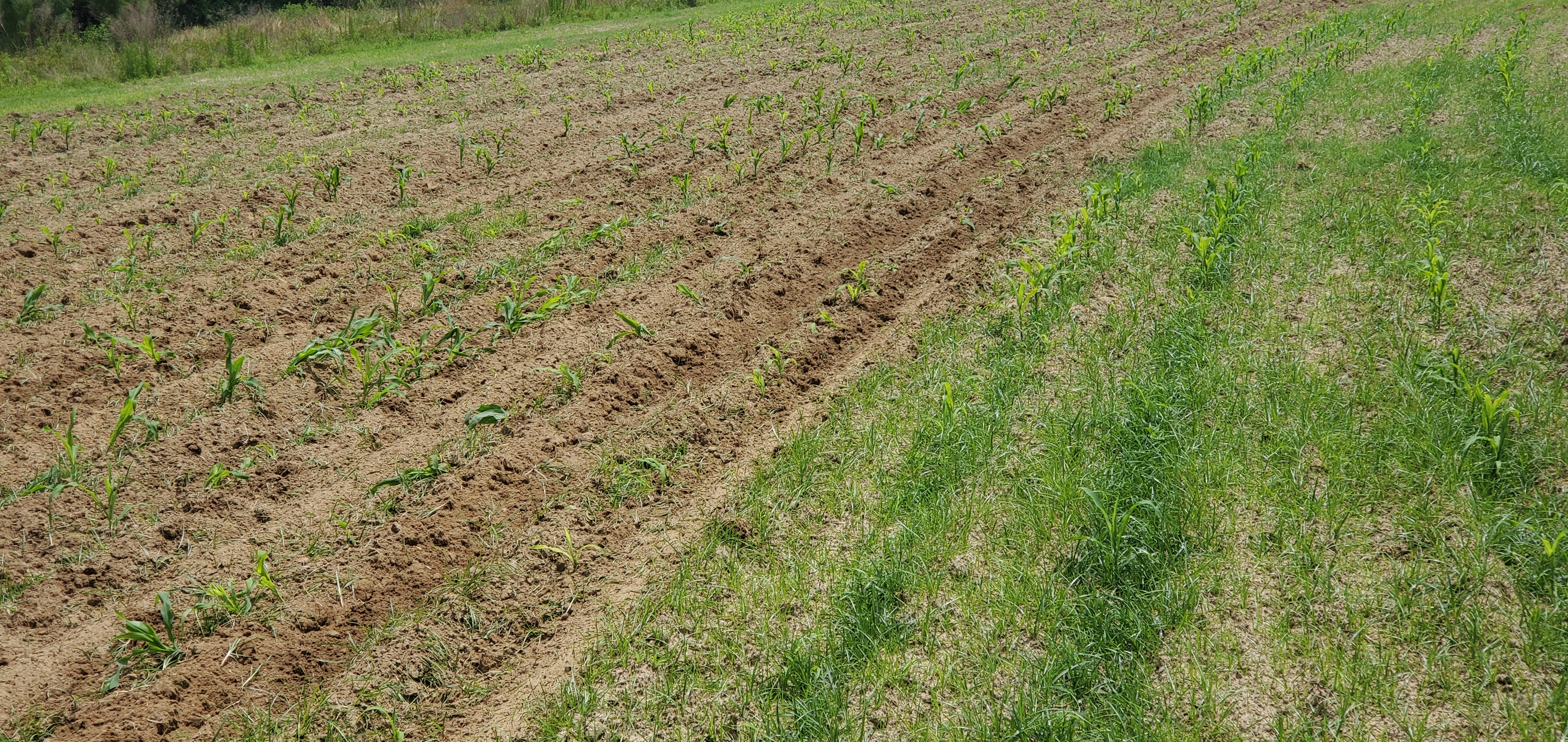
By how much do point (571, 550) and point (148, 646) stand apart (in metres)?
1.70

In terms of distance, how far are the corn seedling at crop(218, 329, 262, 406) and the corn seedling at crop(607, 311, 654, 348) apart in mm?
2102

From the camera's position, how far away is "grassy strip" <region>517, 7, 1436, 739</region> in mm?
3305

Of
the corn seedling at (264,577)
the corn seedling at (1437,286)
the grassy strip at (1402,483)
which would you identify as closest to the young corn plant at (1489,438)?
the grassy strip at (1402,483)

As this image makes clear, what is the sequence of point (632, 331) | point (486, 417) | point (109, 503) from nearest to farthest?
point (109, 503), point (486, 417), point (632, 331)

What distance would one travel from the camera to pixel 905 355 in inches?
225

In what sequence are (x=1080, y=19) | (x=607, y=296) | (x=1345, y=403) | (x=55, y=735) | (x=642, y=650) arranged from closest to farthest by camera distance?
1. (x=55, y=735)
2. (x=642, y=650)
3. (x=1345, y=403)
4. (x=607, y=296)
5. (x=1080, y=19)

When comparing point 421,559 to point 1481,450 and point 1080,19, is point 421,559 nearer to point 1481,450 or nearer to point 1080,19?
point 1481,450

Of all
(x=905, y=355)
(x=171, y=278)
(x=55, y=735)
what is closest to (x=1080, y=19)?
(x=905, y=355)

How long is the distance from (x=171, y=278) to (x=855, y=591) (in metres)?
6.08

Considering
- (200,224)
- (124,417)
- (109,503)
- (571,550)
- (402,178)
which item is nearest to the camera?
A: (571,550)

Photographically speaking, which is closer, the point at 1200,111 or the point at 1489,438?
the point at 1489,438

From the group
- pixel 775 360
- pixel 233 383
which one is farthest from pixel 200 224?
pixel 775 360

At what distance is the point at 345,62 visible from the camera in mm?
16484

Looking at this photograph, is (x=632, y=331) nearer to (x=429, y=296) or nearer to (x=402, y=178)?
(x=429, y=296)
